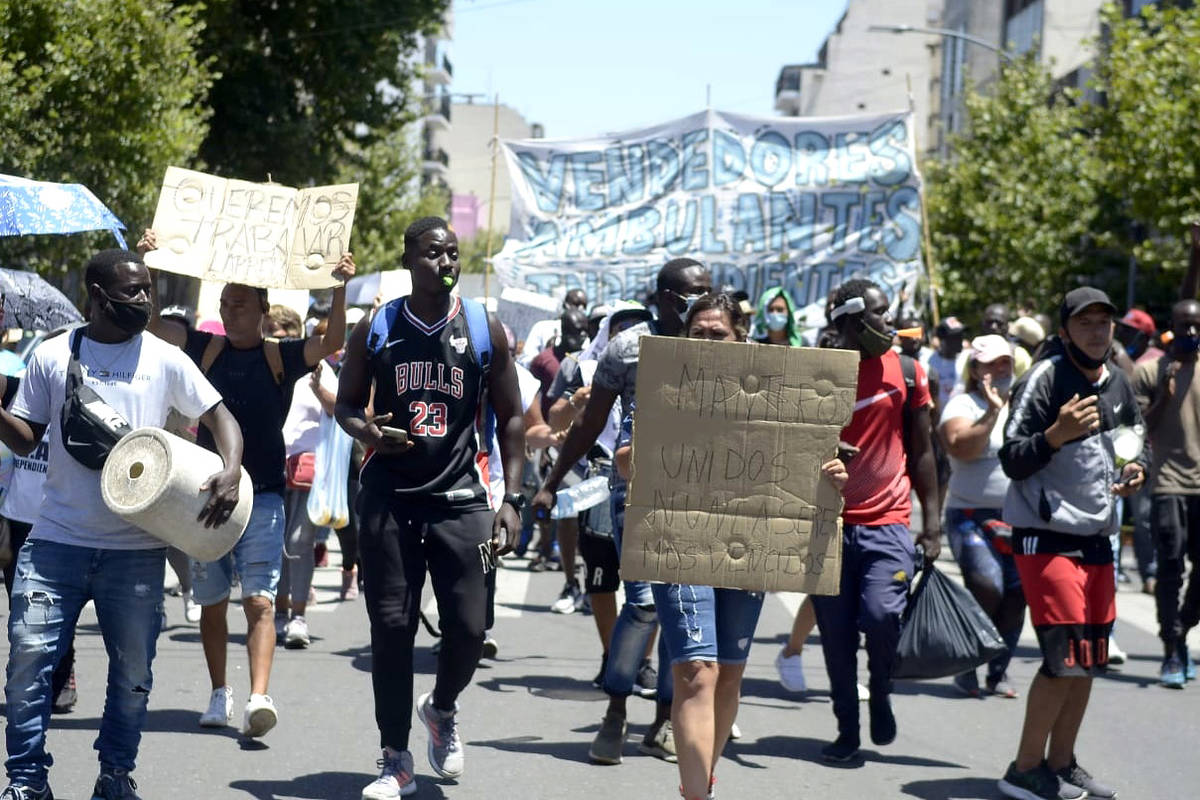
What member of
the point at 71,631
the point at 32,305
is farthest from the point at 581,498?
the point at 32,305

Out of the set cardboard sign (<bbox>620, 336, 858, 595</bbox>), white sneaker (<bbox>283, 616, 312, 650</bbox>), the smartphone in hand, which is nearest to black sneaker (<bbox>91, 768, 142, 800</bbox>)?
the smartphone in hand

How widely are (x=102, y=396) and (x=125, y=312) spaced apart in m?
0.27

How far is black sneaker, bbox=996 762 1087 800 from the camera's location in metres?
6.44

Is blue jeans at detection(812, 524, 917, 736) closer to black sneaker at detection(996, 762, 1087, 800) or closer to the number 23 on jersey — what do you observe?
black sneaker at detection(996, 762, 1087, 800)

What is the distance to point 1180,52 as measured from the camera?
21.8 metres

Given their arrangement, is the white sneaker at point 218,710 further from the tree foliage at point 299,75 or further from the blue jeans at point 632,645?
the tree foliage at point 299,75

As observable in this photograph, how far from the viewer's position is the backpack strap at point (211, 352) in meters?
7.19

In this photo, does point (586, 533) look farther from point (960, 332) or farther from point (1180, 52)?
point (1180, 52)

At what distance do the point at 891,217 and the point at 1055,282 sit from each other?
41.0 ft

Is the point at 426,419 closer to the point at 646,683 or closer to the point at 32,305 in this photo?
the point at 646,683

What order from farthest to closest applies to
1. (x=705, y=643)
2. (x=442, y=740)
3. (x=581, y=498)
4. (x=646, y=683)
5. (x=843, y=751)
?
(x=646, y=683) → (x=581, y=498) → (x=843, y=751) → (x=442, y=740) → (x=705, y=643)

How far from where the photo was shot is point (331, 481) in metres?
9.66

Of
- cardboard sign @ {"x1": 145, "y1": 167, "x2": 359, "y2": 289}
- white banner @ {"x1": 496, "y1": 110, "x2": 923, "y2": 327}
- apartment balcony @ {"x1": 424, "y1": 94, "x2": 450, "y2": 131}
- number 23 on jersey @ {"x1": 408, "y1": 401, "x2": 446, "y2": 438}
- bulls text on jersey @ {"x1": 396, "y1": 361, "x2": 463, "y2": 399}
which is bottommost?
number 23 on jersey @ {"x1": 408, "y1": 401, "x2": 446, "y2": 438}

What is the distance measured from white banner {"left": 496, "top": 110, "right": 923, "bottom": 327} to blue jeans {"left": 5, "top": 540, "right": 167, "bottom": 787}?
1263cm
